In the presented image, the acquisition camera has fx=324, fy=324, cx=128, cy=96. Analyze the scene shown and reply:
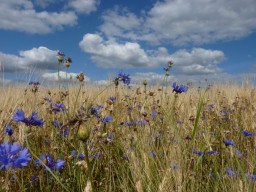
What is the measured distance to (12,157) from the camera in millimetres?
969

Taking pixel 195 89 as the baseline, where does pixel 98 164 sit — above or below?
below

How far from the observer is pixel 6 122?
5.60 feet

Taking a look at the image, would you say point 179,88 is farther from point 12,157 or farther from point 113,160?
point 12,157

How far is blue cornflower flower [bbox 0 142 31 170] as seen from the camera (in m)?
0.93

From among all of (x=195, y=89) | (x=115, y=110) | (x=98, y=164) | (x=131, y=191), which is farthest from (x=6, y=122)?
(x=195, y=89)

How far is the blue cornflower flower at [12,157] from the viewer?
93 cm

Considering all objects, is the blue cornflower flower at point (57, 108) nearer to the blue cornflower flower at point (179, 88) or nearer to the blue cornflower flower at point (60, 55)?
the blue cornflower flower at point (60, 55)

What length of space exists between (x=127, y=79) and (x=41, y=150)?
0.81 m

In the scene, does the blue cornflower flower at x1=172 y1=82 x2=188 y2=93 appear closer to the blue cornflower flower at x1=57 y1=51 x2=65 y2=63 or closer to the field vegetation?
the field vegetation

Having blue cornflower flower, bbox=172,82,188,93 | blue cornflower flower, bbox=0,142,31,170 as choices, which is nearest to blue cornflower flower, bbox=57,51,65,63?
blue cornflower flower, bbox=172,82,188,93

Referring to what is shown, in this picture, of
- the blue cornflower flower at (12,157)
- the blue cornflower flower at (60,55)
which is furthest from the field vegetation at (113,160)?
the blue cornflower flower at (60,55)

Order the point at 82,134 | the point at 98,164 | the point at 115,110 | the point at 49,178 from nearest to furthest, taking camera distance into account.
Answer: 1. the point at 82,134
2. the point at 49,178
3. the point at 98,164
4. the point at 115,110

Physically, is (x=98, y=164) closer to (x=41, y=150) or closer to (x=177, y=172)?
(x=41, y=150)

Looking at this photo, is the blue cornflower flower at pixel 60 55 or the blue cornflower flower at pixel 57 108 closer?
the blue cornflower flower at pixel 57 108
